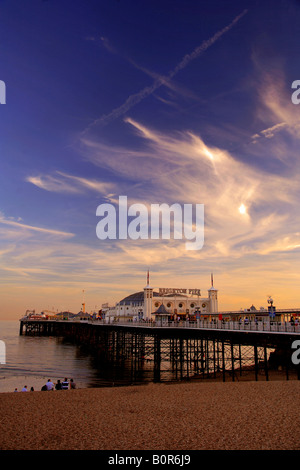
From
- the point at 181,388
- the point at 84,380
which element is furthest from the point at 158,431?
the point at 84,380

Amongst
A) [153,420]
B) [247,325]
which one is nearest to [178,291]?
[247,325]

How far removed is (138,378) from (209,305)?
33037 millimetres

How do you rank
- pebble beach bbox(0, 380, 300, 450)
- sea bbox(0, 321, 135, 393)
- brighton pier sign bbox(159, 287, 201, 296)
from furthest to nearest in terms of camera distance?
brighton pier sign bbox(159, 287, 201, 296)
sea bbox(0, 321, 135, 393)
pebble beach bbox(0, 380, 300, 450)

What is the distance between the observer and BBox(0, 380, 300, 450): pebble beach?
11266mm

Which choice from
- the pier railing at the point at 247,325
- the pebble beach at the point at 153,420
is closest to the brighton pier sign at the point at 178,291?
the pier railing at the point at 247,325

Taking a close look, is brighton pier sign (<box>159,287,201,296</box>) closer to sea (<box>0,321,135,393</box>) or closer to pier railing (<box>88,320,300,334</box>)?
sea (<box>0,321,135,393</box>)

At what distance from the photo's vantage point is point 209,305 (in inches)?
2640

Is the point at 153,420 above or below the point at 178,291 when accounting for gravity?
below

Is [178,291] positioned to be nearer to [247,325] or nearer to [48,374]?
[48,374]

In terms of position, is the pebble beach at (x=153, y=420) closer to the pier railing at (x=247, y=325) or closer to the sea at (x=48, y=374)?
the pier railing at (x=247, y=325)

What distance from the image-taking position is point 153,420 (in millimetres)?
13945

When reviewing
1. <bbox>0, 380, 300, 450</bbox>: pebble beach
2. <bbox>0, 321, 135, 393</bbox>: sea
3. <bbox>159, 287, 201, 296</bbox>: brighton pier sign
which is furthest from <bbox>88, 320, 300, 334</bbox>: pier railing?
<bbox>159, 287, 201, 296</bbox>: brighton pier sign

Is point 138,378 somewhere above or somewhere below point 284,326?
below
